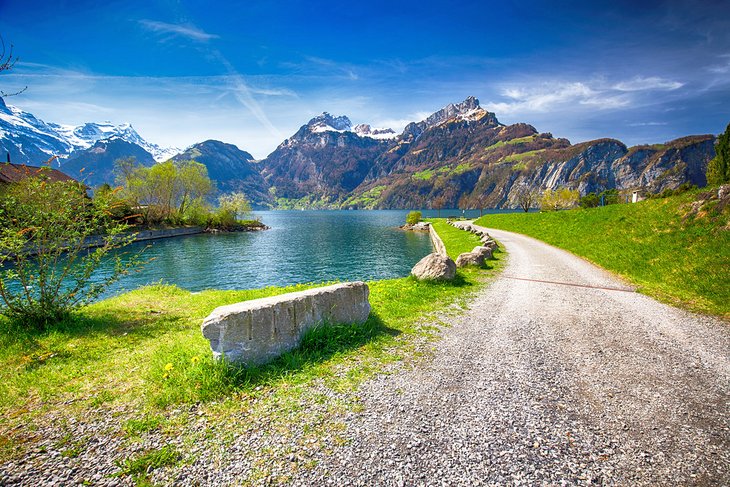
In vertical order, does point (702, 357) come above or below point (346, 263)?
above

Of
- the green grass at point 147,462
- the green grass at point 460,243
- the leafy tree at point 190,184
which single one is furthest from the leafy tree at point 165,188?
the green grass at point 147,462

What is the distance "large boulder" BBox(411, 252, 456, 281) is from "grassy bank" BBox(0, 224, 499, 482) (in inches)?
212

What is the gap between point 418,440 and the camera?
5.63 meters

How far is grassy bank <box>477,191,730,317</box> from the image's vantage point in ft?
46.2

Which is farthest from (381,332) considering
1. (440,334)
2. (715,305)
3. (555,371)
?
(715,305)

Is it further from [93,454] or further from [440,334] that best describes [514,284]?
[93,454]

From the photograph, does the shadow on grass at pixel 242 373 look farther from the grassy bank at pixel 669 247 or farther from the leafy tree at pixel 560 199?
the leafy tree at pixel 560 199

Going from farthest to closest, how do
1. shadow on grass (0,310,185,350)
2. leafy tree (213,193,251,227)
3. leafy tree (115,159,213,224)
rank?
leafy tree (213,193,251,227) < leafy tree (115,159,213,224) < shadow on grass (0,310,185,350)

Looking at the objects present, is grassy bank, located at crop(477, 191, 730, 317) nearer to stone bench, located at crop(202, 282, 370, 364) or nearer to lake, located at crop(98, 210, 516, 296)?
stone bench, located at crop(202, 282, 370, 364)

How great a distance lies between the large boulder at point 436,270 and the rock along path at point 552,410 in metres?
5.42

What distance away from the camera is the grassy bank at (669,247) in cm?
1409

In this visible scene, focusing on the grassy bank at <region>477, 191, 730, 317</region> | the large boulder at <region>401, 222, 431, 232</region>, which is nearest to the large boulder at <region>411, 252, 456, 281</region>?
the grassy bank at <region>477, 191, 730, 317</region>

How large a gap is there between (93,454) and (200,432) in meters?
1.54

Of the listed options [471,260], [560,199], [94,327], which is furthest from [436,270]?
[560,199]
